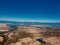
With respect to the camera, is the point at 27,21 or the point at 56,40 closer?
the point at 56,40

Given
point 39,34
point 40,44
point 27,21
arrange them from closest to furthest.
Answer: point 40,44 < point 39,34 < point 27,21

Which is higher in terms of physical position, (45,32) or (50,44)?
(45,32)

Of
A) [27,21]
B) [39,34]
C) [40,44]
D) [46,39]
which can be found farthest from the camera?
[27,21]

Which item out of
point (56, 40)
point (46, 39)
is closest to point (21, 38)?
point (46, 39)

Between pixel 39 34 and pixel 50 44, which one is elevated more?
pixel 39 34

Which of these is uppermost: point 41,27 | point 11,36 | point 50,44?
point 41,27

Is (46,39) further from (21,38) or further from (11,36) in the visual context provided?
(11,36)

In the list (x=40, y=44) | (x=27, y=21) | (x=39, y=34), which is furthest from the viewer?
(x=27, y=21)

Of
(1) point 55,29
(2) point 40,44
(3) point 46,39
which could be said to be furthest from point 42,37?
(1) point 55,29

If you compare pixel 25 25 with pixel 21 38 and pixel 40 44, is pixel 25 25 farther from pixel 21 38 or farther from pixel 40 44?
pixel 40 44
